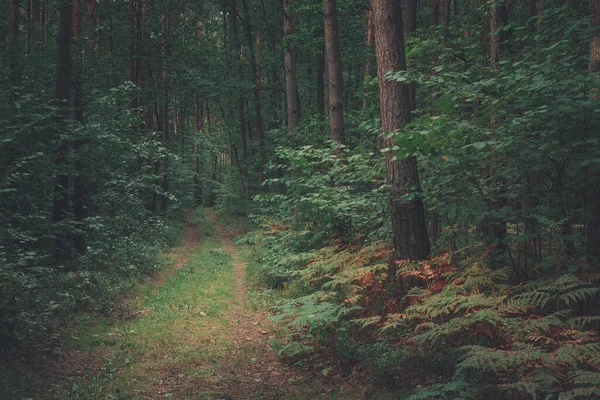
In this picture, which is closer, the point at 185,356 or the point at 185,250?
the point at 185,356

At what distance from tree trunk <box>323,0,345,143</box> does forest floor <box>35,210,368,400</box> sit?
16.9 feet

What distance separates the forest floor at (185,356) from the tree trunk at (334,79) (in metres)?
5.15

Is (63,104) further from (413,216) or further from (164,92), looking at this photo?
(164,92)

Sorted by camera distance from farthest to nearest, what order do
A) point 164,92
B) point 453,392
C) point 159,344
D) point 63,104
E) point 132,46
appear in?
point 164,92, point 132,46, point 63,104, point 159,344, point 453,392

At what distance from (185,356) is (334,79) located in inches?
322

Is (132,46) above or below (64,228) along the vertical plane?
above

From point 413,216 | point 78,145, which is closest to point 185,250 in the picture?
point 78,145

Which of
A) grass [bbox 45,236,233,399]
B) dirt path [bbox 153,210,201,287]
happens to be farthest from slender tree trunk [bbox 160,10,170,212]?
grass [bbox 45,236,233,399]

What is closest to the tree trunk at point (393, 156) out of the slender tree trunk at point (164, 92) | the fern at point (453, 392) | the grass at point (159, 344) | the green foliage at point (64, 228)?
the fern at point (453, 392)

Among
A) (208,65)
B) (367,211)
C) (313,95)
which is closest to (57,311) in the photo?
(367,211)

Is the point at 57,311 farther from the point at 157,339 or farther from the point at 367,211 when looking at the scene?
the point at 367,211

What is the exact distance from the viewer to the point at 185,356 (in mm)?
7164

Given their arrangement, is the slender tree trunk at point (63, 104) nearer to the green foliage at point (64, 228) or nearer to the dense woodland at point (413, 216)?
the dense woodland at point (413, 216)

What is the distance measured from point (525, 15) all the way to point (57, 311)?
1659 cm
